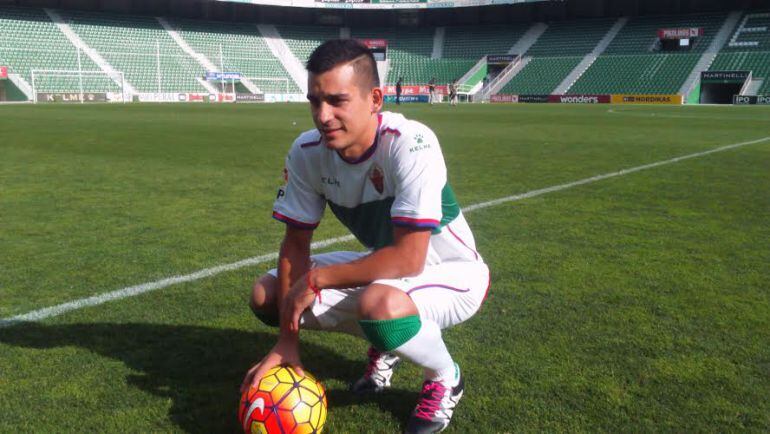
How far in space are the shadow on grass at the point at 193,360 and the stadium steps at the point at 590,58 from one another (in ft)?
150

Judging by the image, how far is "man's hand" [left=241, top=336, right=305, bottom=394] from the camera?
2.59 meters

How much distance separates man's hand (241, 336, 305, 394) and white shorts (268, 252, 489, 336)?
0.18 m

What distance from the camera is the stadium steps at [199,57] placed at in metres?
50.0

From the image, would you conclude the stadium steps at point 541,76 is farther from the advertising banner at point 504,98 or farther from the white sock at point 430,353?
the white sock at point 430,353

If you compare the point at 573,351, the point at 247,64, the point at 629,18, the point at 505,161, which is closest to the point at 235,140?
the point at 505,161

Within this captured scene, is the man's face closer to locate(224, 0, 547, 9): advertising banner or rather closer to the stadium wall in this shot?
the stadium wall

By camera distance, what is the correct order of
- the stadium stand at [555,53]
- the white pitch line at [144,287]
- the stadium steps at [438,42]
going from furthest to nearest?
the stadium steps at [438,42]
the stadium stand at [555,53]
the white pitch line at [144,287]

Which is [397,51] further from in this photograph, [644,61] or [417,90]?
[644,61]

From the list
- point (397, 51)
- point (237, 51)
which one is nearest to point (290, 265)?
point (237, 51)

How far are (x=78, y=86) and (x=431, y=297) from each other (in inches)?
1823

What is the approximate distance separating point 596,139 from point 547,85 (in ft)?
112

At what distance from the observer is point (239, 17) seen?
5738 cm

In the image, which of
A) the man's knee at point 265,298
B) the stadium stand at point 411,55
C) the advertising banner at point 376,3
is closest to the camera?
the man's knee at point 265,298

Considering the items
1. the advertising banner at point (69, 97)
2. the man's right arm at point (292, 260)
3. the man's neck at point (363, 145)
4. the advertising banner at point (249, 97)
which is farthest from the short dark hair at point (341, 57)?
the advertising banner at point (249, 97)
